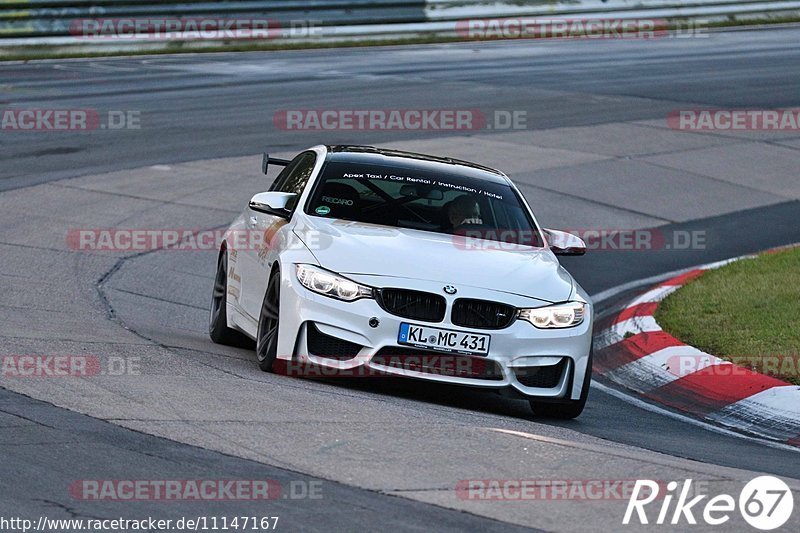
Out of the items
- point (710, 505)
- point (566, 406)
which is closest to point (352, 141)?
point (566, 406)

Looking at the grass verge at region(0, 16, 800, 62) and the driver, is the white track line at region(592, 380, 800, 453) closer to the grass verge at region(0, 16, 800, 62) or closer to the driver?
the driver

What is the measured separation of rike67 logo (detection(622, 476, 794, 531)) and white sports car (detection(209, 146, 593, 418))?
2103mm

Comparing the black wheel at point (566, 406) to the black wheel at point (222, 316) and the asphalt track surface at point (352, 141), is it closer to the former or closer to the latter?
the asphalt track surface at point (352, 141)

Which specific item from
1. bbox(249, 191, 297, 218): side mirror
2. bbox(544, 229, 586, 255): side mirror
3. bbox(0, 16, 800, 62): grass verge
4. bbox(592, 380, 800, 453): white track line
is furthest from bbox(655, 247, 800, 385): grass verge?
bbox(0, 16, 800, 62): grass verge

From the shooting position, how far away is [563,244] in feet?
31.2

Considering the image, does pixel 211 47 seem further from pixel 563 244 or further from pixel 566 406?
pixel 566 406

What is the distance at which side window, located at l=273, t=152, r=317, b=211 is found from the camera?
32.0 feet

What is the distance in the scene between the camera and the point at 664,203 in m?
17.5

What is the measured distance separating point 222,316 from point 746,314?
13.7ft

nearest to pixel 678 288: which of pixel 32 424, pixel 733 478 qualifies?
pixel 733 478

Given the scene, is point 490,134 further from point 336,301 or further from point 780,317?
point 336,301

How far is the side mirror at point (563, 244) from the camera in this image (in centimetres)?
945

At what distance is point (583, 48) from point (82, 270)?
2195cm

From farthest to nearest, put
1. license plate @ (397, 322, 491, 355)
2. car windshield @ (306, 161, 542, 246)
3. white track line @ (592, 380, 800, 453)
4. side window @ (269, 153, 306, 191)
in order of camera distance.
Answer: side window @ (269, 153, 306, 191) → car windshield @ (306, 161, 542, 246) → white track line @ (592, 380, 800, 453) → license plate @ (397, 322, 491, 355)
